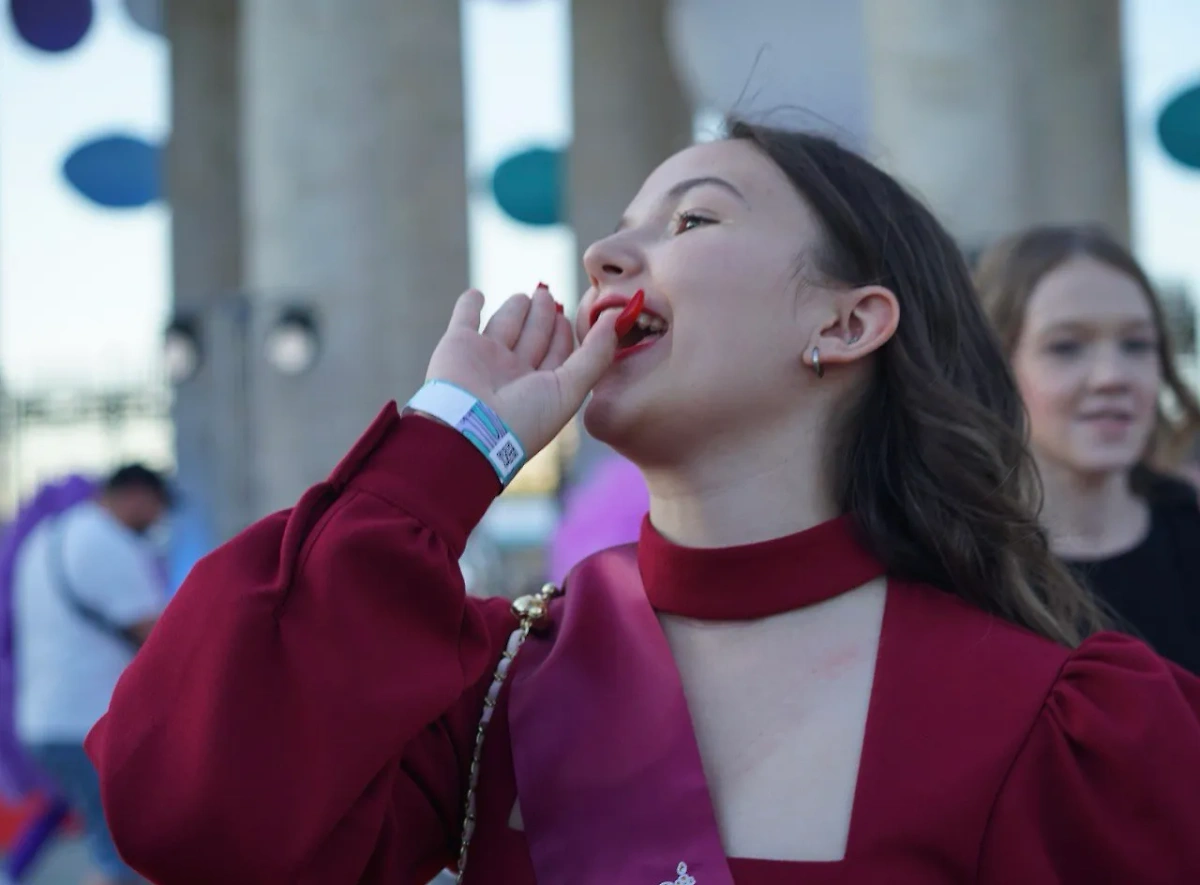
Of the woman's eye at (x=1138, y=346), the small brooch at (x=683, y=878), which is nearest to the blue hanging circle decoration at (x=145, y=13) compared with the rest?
the woman's eye at (x=1138, y=346)

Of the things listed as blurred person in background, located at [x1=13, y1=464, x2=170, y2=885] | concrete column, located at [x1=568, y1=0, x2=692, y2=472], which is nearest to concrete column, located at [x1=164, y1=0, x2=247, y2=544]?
concrete column, located at [x1=568, y1=0, x2=692, y2=472]

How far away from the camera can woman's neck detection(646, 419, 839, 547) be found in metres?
1.69

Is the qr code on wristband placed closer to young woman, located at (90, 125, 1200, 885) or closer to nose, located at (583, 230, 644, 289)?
young woman, located at (90, 125, 1200, 885)

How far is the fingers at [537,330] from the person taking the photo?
1.68 meters

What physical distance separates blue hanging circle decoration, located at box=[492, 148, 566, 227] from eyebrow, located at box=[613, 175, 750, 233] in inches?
494

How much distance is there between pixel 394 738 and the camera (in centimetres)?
142

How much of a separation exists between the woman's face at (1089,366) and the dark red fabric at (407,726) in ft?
4.38

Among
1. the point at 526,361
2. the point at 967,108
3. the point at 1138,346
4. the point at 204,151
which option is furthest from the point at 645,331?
the point at 204,151

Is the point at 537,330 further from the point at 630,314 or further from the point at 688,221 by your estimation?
the point at 688,221

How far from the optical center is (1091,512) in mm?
2852

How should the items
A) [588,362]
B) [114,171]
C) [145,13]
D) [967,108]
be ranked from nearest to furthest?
[588,362], [967,108], [145,13], [114,171]

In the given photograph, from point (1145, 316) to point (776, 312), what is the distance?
59.2 inches

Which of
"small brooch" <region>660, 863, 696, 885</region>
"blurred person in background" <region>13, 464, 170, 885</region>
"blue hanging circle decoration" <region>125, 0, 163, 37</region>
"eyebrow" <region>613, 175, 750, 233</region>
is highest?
"blue hanging circle decoration" <region>125, 0, 163, 37</region>

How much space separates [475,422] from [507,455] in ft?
0.16
